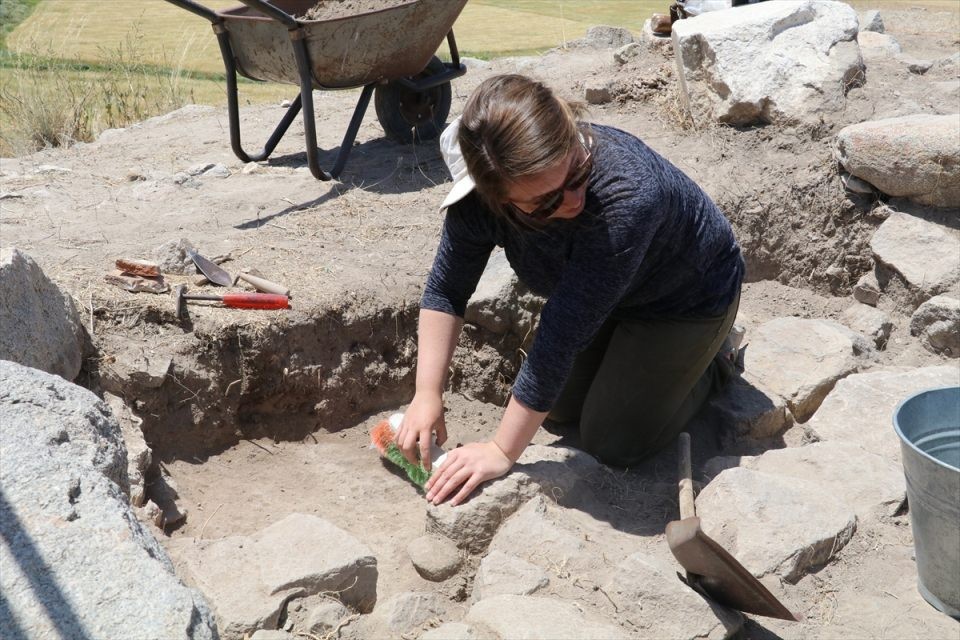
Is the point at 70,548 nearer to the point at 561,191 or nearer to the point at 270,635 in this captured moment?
the point at 270,635

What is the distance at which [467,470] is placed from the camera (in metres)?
2.57

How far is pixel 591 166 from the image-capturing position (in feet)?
7.58

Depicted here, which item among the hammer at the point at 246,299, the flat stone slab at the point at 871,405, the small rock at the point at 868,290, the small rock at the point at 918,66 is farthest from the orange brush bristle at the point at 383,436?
the small rock at the point at 918,66

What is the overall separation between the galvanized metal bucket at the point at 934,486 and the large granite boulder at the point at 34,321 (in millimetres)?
2373

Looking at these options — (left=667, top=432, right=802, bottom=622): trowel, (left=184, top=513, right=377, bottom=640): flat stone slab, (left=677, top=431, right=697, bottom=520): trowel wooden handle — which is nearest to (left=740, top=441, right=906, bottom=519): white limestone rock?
(left=677, top=431, right=697, bottom=520): trowel wooden handle

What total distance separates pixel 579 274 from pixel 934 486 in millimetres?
1025

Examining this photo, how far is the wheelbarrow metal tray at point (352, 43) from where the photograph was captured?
4.47m

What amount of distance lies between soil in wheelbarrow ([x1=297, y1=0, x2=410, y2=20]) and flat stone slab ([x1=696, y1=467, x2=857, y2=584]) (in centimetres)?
333

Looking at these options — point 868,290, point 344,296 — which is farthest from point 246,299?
point 868,290

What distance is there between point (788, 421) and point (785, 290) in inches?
43.5

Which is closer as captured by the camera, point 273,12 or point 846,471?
point 846,471

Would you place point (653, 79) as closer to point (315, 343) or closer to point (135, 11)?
point (315, 343)

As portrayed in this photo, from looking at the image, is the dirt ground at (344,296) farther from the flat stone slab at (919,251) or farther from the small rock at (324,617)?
the small rock at (324,617)

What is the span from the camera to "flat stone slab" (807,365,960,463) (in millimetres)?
3234
